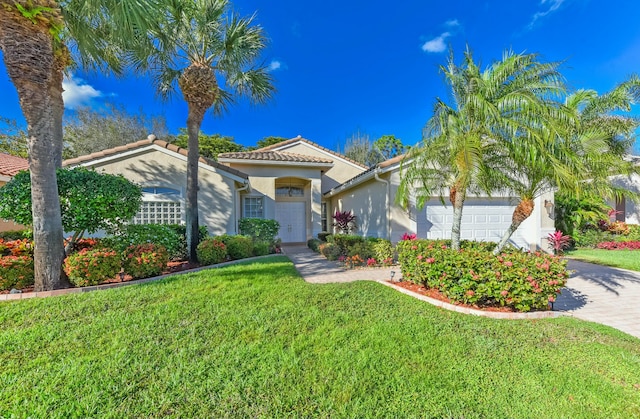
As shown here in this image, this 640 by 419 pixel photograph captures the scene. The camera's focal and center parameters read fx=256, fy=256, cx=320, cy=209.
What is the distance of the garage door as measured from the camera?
11.5 meters

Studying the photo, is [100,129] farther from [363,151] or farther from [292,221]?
[363,151]

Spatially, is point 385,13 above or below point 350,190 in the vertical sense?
above

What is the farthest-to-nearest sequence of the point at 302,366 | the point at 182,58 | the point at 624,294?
the point at 182,58 < the point at 624,294 < the point at 302,366

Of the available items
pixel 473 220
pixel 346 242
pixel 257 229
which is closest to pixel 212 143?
pixel 257 229

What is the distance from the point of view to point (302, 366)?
3262mm

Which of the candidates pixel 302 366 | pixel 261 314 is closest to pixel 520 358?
pixel 302 366

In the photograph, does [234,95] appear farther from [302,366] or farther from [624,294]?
[624,294]

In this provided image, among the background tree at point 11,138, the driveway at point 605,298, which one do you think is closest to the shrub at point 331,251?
the driveway at point 605,298

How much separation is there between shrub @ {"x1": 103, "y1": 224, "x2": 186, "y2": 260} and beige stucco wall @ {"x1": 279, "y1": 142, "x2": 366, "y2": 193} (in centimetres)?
1094

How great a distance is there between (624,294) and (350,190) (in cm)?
1122

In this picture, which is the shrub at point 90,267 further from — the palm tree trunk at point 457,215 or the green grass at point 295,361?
the palm tree trunk at point 457,215

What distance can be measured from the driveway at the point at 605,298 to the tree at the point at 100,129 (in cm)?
2999

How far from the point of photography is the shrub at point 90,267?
5746 millimetres

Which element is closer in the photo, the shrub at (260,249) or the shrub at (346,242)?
the shrub at (260,249)
